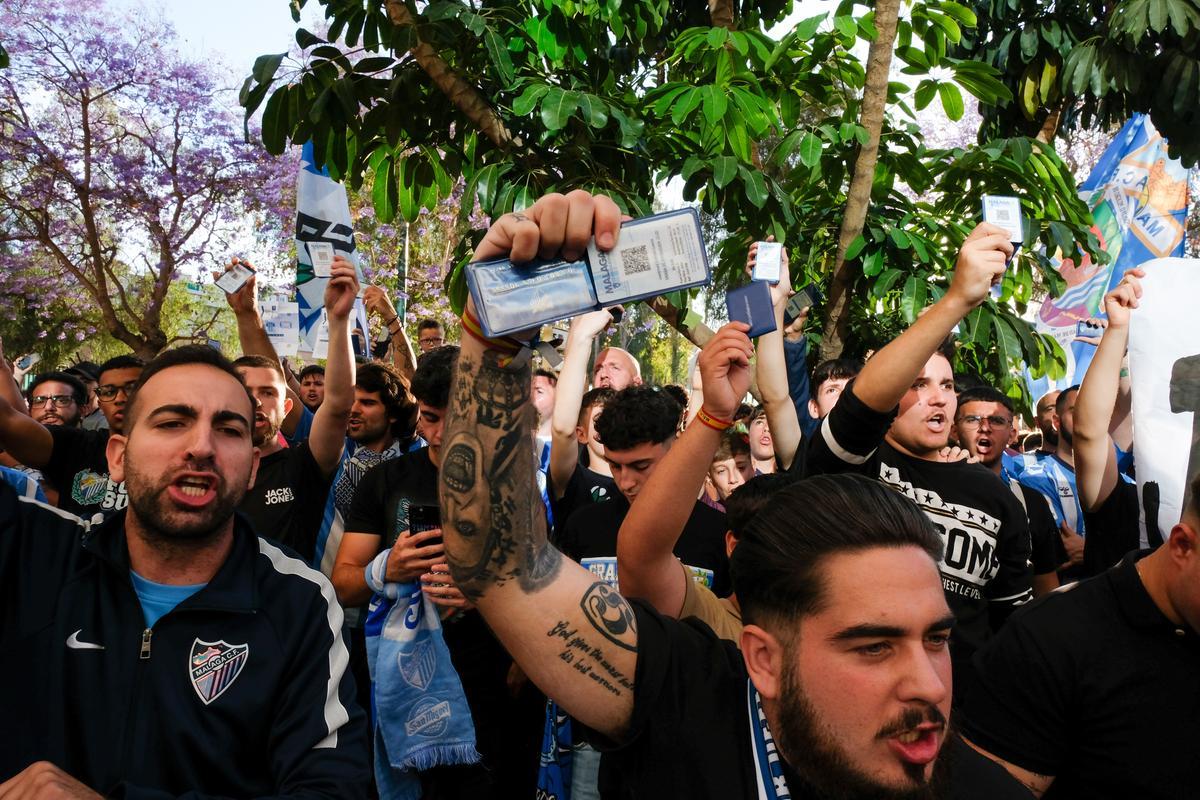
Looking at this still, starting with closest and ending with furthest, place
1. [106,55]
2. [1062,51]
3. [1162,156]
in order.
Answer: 1. [1062,51]
2. [1162,156]
3. [106,55]

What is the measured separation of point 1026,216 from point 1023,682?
3.33 meters

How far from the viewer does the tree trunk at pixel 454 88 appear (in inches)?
145

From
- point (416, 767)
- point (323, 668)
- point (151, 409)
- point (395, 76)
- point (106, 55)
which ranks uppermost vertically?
point (106, 55)

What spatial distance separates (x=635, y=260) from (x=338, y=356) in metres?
2.58

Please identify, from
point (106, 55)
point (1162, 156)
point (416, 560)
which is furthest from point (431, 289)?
point (416, 560)

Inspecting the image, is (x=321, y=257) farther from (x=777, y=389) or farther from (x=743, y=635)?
(x=743, y=635)

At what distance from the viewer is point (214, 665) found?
2.07 metres

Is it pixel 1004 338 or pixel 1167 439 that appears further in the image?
pixel 1004 338

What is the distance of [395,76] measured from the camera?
3.87 metres

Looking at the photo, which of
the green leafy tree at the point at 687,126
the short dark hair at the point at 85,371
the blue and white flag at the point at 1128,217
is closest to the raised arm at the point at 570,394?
the green leafy tree at the point at 687,126

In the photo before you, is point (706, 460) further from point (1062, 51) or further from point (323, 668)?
point (1062, 51)

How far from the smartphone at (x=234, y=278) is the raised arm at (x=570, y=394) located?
186cm

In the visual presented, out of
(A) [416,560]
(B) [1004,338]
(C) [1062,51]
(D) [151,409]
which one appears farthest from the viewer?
(C) [1062,51]

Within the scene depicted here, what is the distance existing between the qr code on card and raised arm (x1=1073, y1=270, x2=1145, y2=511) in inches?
101
